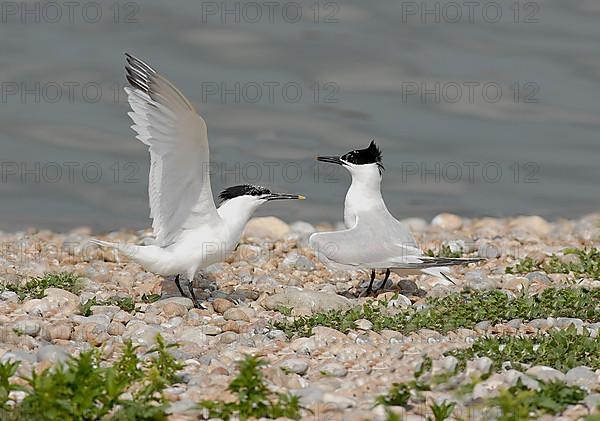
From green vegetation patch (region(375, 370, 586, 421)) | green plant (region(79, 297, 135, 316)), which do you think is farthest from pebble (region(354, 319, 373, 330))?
green vegetation patch (region(375, 370, 586, 421))

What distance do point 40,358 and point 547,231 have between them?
23.5 ft

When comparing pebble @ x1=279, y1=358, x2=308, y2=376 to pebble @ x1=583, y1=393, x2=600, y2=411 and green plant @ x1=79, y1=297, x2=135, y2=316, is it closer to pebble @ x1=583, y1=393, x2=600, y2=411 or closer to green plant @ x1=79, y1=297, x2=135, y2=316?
pebble @ x1=583, y1=393, x2=600, y2=411

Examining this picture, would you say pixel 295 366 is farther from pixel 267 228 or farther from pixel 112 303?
pixel 267 228

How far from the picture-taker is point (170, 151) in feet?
19.6

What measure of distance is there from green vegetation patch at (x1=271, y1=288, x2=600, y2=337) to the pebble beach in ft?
0.07

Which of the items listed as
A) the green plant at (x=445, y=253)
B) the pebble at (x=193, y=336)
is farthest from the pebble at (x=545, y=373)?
the green plant at (x=445, y=253)

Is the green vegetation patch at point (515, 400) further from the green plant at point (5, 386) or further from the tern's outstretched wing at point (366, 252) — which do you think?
the tern's outstretched wing at point (366, 252)

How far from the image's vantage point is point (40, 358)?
453cm

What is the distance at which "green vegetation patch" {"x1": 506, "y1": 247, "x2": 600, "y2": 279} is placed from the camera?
738cm

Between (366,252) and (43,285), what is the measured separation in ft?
6.60

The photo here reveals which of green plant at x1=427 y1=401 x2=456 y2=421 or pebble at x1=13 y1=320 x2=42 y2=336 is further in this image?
pebble at x1=13 y1=320 x2=42 y2=336

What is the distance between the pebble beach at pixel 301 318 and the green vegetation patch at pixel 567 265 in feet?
0.07

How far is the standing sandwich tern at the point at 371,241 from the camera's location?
6664 millimetres

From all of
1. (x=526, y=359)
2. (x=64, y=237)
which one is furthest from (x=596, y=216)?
(x=526, y=359)
